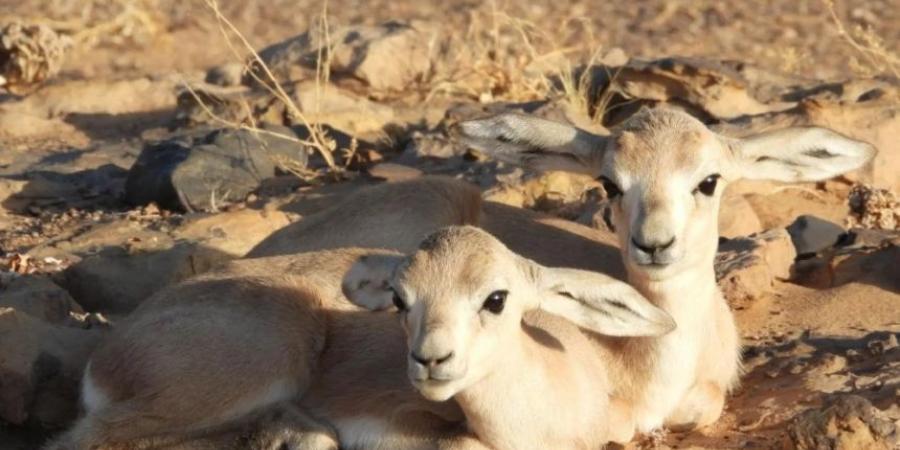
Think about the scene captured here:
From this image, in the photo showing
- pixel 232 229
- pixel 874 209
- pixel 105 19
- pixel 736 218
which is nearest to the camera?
pixel 232 229

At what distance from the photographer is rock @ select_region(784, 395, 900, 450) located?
7.86m

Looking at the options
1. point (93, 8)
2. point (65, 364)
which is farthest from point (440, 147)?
point (93, 8)

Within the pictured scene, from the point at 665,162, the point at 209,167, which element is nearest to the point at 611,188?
the point at 665,162

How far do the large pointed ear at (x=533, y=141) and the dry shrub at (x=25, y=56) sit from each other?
786 cm

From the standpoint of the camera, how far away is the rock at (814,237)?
36.6ft

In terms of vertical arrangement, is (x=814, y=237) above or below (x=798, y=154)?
below

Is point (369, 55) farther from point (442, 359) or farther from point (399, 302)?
point (442, 359)

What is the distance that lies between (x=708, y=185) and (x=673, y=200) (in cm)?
33

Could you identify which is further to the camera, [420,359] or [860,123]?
[860,123]

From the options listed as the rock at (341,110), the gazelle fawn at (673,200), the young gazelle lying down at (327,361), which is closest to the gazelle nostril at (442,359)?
the young gazelle lying down at (327,361)

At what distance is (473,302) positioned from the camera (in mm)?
7398

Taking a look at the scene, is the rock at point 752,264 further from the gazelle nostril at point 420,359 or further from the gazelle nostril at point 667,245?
the gazelle nostril at point 420,359

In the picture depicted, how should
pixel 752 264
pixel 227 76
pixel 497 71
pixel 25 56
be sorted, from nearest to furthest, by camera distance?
pixel 752 264, pixel 497 71, pixel 227 76, pixel 25 56

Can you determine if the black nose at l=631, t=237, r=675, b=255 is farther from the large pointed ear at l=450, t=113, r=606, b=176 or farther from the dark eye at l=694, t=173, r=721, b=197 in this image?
the large pointed ear at l=450, t=113, r=606, b=176
